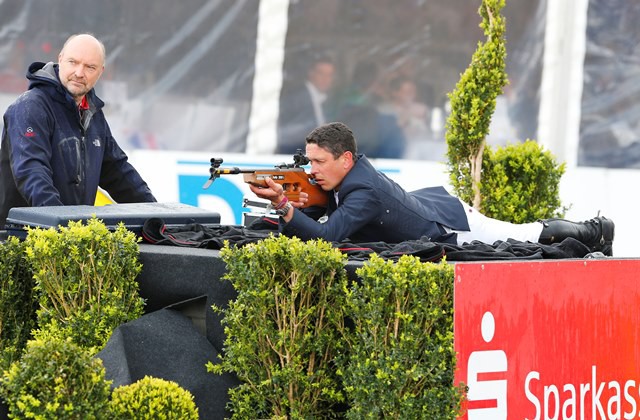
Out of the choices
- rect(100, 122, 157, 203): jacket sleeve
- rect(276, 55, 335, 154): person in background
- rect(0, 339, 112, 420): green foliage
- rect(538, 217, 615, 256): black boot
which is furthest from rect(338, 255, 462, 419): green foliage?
rect(276, 55, 335, 154): person in background

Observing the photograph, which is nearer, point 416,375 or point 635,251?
point 416,375

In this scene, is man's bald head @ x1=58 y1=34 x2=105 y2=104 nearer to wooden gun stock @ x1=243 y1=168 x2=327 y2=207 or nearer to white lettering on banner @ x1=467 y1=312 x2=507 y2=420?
wooden gun stock @ x1=243 y1=168 x2=327 y2=207

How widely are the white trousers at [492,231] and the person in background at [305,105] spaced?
14.5ft

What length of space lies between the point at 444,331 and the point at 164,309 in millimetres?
1307

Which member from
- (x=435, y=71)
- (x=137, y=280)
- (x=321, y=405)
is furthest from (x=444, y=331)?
(x=435, y=71)

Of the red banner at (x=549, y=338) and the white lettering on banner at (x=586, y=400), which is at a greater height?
the red banner at (x=549, y=338)

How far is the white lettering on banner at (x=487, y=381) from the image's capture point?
15.0 ft

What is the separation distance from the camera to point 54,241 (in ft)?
15.7

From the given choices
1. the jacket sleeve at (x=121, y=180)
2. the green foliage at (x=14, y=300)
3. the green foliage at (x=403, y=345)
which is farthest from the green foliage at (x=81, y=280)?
the jacket sleeve at (x=121, y=180)

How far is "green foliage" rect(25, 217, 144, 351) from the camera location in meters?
4.79

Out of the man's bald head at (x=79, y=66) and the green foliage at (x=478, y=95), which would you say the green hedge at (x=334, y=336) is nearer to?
the man's bald head at (x=79, y=66)

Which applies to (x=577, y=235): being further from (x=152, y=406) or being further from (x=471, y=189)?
(x=152, y=406)

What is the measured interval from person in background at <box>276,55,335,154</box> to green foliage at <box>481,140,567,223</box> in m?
2.99

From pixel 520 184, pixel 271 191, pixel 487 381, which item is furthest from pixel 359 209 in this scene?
pixel 520 184
